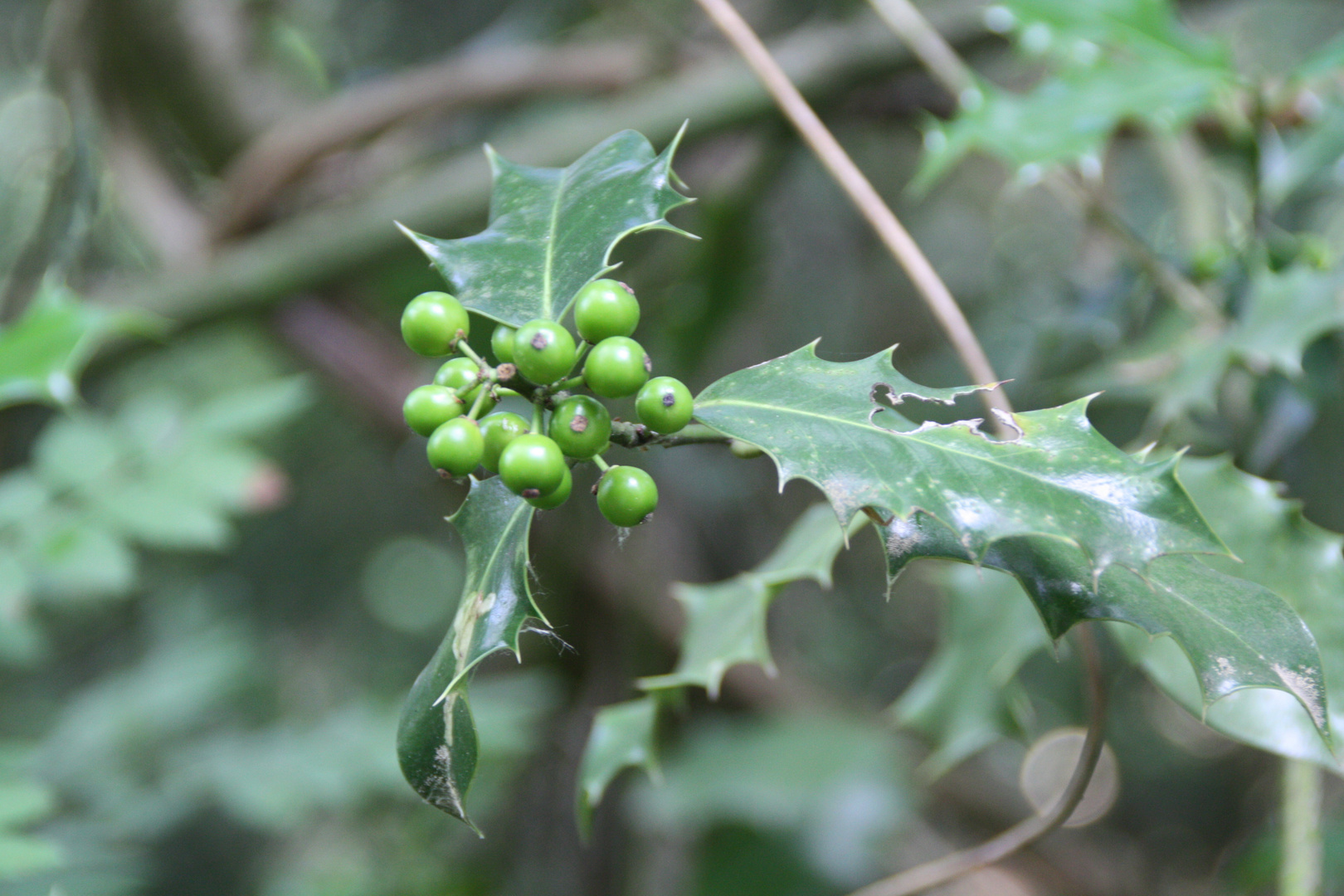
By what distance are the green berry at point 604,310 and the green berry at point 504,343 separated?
1.4 inches

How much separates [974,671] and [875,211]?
507 millimetres

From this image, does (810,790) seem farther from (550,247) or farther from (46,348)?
(550,247)

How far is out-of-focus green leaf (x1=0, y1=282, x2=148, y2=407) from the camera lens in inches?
37.3

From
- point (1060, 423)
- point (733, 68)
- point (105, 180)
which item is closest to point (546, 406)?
point (1060, 423)

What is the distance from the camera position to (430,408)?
0.45 metres

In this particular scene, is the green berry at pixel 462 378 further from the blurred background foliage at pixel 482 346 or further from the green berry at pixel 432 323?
the blurred background foliage at pixel 482 346

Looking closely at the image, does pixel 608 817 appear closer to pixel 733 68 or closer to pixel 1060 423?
pixel 733 68

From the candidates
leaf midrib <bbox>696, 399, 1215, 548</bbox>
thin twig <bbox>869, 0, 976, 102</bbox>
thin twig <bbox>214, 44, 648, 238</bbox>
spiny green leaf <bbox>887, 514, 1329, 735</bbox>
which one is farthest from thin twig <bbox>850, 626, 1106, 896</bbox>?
thin twig <bbox>214, 44, 648, 238</bbox>

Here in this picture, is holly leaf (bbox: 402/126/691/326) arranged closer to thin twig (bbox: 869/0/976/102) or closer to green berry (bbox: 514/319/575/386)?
green berry (bbox: 514/319/575/386)

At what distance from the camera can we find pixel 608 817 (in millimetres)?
1858

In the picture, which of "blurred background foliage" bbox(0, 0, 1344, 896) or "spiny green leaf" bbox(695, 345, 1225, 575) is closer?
"spiny green leaf" bbox(695, 345, 1225, 575)

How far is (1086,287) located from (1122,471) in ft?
3.01

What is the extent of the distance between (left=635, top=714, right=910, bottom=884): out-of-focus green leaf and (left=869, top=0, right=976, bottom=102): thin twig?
4.58 feet

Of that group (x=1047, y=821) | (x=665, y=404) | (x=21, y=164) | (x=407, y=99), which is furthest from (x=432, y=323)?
(x=21, y=164)
